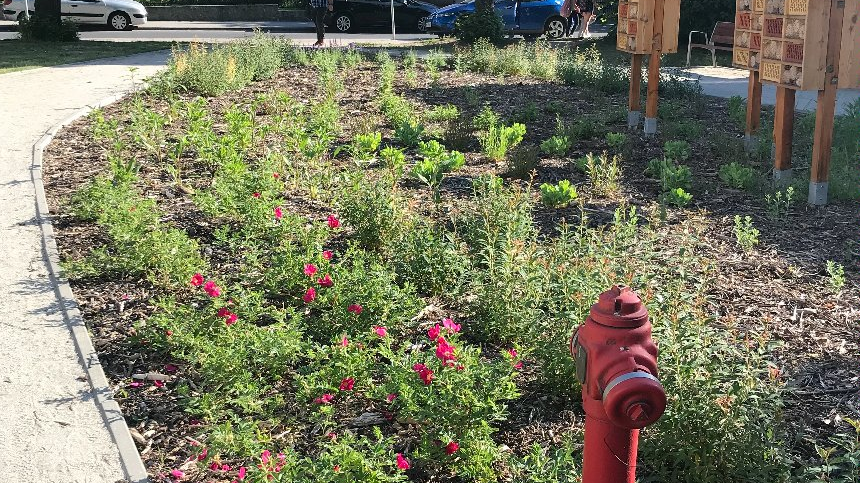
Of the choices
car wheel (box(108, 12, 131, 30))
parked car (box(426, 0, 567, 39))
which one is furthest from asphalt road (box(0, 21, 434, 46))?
parked car (box(426, 0, 567, 39))

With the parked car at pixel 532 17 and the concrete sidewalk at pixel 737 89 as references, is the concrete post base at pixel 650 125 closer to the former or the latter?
the concrete sidewalk at pixel 737 89

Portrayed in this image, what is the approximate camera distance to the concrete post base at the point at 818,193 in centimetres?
699

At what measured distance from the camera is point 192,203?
7172 mm

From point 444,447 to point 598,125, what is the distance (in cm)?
658

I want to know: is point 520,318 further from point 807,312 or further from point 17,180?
point 17,180

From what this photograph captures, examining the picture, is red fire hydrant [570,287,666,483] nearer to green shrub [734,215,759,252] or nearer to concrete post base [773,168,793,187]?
green shrub [734,215,759,252]

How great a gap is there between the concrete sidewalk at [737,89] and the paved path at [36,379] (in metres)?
8.56

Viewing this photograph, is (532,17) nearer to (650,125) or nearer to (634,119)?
(634,119)

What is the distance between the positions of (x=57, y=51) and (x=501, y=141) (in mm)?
13851

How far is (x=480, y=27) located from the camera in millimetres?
18891

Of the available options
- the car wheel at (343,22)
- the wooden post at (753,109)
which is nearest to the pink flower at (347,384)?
the wooden post at (753,109)

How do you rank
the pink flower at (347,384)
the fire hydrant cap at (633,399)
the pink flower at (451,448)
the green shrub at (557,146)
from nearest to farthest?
the fire hydrant cap at (633,399) → the pink flower at (451,448) → the pink flower at (347,384) → the green shrub at (557,146)

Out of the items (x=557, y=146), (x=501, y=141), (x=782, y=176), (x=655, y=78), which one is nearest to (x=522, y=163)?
(x=501, y=141)

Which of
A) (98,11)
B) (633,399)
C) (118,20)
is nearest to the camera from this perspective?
(633,399)
